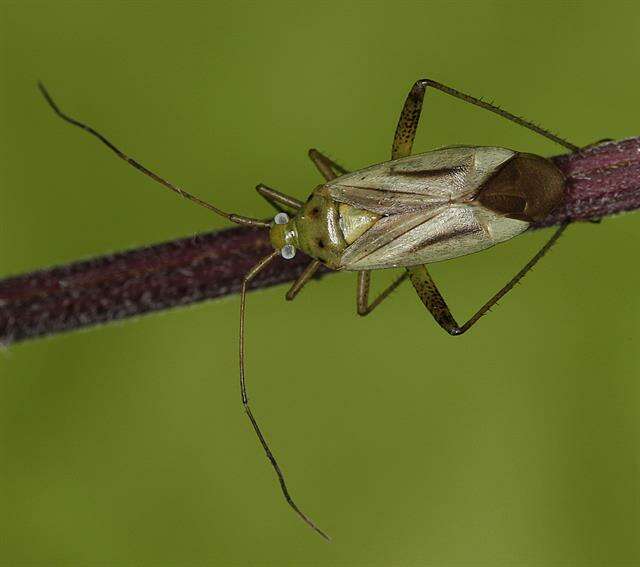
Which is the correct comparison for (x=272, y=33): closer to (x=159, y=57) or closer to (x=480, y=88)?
(x=159, y=57)

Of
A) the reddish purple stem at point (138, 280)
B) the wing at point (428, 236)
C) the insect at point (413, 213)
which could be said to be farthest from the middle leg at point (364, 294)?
the reddish purple stem at point (138, 280)

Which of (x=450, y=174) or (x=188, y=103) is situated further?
(x=188, y=103)

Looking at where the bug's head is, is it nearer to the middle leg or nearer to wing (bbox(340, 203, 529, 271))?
wing (bbox(340, 203, 529, 271))

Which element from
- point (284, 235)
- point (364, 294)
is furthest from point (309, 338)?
point (284, 235)

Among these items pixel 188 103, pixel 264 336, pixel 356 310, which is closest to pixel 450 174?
pixel 356 310

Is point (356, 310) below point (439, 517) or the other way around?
the other way around

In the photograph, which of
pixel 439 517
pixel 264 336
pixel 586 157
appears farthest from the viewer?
pixel 264 336

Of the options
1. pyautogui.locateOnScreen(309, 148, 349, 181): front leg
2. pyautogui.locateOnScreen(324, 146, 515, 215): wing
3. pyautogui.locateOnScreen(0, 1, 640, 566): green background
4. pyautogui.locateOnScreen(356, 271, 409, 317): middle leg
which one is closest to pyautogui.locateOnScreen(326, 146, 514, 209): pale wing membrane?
pyautogui.locateOnScreen(324, 146, 515, 215): wing
